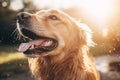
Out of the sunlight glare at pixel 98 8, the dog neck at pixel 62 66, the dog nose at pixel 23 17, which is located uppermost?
the dog nose at pixel 23 17

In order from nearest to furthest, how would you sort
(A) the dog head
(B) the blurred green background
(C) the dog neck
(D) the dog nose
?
(D) the dog nose, (A) the dog head, (C) the dog neck, (B) the blurred green background

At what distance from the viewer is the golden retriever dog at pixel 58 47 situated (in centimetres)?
510

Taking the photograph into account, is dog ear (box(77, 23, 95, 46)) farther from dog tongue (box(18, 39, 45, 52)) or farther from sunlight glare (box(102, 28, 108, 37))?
sunlight glare (box(102, 28, 108, 37))

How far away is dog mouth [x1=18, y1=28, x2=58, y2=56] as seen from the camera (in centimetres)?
502

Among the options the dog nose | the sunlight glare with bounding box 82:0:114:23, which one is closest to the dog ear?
the dog nose

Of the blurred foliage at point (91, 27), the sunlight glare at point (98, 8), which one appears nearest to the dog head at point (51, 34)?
the sunlight glare at point (98, 8)

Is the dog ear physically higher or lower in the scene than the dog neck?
higher

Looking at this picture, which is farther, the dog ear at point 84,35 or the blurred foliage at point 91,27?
the blurred foliage at point 91,27

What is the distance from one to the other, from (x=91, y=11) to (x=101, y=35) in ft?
5.24

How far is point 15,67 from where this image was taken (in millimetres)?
12297

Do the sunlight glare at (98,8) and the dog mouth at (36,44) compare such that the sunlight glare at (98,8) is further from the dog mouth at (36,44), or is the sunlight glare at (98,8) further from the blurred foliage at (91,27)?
the dog mouth at (36,44)

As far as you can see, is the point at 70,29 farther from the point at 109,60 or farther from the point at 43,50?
the point at 109,60

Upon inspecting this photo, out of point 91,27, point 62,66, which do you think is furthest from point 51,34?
point 91,27

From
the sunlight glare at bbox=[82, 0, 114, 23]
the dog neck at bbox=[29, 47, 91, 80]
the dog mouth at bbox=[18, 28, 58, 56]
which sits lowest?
the sunlight glare at bbox=[82, 0, 114, 23]
